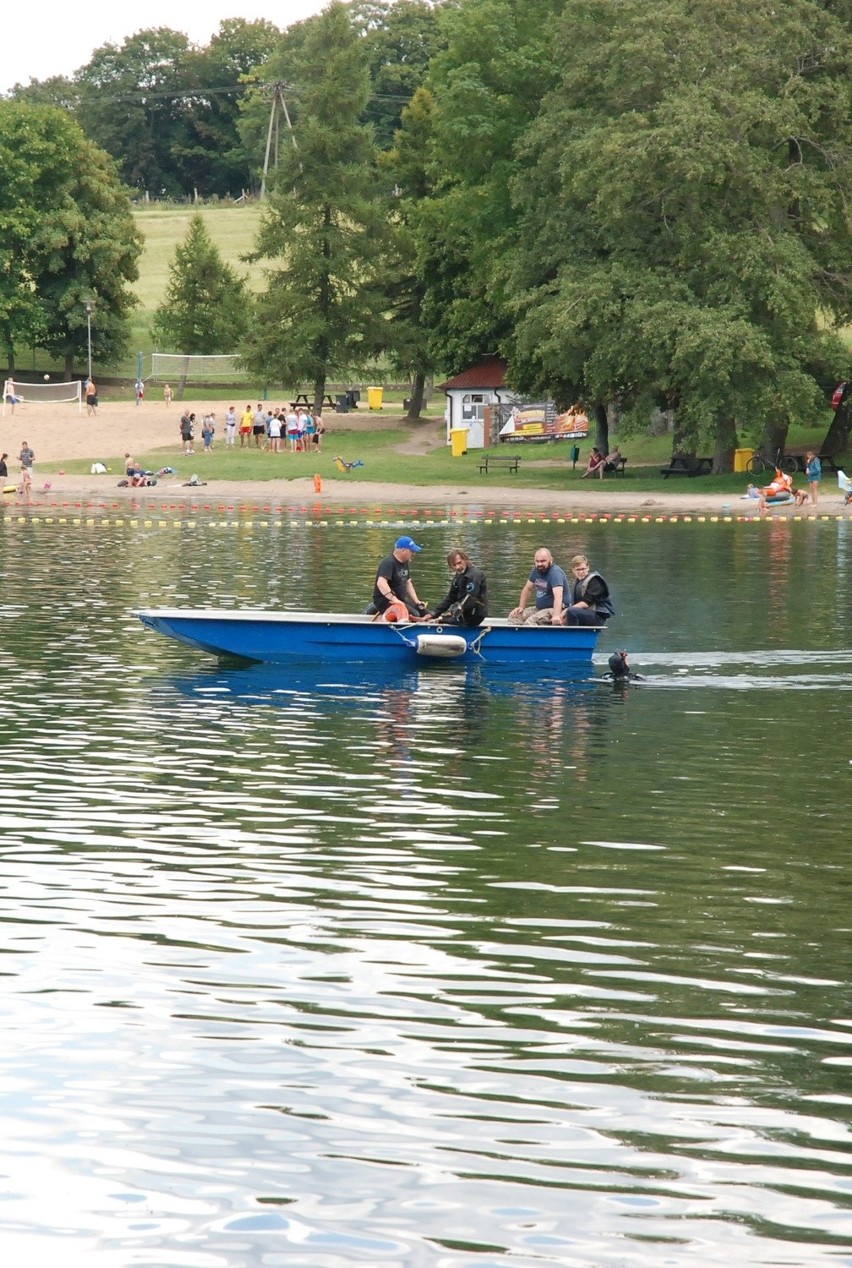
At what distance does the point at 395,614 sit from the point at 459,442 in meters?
53.9

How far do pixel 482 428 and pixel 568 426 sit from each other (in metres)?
3.94

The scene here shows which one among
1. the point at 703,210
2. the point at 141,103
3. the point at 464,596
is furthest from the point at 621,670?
the point at 141,103

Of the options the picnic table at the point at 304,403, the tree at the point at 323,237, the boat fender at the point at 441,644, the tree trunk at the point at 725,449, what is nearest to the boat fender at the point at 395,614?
the boat fender at the point at 441,644

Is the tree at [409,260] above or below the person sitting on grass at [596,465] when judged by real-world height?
above

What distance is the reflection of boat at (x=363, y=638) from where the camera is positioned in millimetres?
26219

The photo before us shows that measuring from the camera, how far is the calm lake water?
27.5 feet

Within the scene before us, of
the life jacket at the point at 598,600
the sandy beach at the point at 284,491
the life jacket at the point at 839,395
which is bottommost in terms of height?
the life jacket at the point at 598,600

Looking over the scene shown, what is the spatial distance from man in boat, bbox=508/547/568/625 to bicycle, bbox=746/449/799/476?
1614 inches

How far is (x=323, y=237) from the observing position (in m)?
85.9

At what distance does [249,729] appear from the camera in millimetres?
21891

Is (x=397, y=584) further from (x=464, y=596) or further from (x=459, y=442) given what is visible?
(x=459, y=442)

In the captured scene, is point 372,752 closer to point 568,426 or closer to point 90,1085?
point 90,1085

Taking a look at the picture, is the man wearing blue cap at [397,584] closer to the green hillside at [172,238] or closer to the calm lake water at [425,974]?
the calm lake water at [425,974]

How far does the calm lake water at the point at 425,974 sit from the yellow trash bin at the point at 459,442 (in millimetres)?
54506
